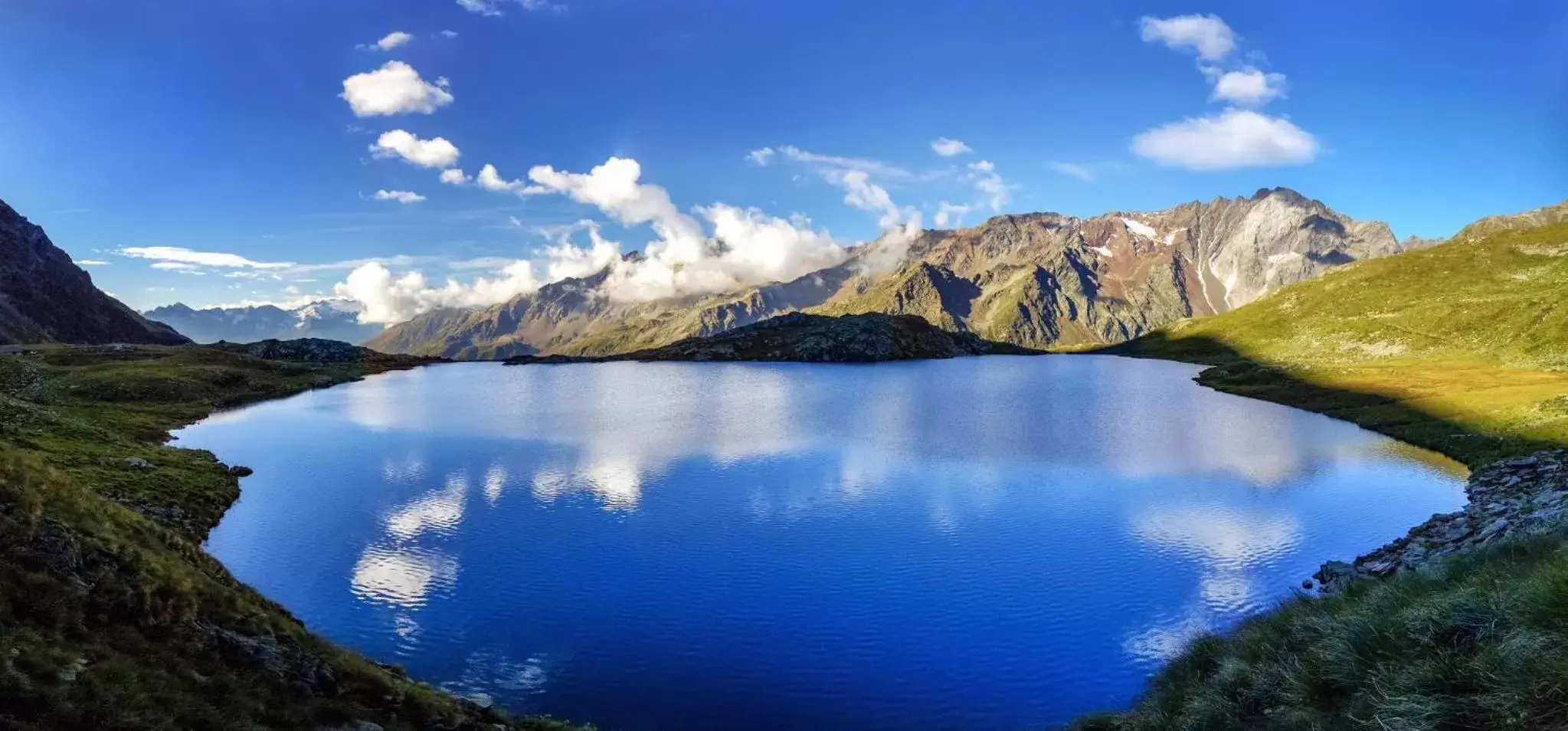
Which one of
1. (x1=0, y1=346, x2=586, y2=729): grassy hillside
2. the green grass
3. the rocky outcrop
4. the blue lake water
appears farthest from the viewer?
the rocky outcrop

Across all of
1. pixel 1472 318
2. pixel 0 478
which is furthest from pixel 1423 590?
pixel 1472 318

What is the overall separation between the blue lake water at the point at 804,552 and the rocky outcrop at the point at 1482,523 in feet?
7.11

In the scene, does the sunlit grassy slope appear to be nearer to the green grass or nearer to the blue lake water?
the blue lake water

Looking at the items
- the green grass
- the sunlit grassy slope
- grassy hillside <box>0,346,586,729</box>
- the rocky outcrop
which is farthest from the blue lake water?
the green grass

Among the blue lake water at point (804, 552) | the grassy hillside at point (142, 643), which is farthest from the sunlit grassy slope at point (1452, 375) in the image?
the grassy hillside at point (142, 643)

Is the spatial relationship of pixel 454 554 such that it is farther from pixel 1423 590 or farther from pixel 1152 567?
pixel 1423 590

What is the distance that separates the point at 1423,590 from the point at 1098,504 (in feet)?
109

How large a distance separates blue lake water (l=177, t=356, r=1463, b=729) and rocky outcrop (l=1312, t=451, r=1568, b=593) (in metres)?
2.17

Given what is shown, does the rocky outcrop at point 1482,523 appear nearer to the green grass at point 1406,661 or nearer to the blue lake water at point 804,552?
the blue lake water at point 804,552

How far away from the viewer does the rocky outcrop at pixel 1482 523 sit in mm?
31719

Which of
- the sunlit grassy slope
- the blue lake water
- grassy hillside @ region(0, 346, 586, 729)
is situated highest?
the sunlit grassy slope

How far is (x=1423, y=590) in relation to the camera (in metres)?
19.2

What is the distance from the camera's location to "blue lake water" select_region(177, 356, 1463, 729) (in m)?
27.8

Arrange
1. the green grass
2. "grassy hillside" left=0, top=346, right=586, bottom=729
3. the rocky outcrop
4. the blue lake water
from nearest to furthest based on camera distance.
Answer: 1. the green grass
2. "grassy hillside" left=0, top=346, right=586, bottom=729
3. the blue lake water
4. the rocky outcrop
